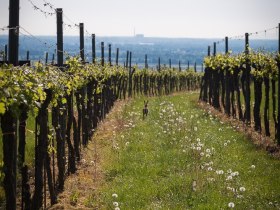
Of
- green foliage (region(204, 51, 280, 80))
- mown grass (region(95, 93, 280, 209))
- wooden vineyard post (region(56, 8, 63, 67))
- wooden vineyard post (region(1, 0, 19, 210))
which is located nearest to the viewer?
wooden vineyard post (region(1, 0, 19, 210))

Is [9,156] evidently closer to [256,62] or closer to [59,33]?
[59,33]

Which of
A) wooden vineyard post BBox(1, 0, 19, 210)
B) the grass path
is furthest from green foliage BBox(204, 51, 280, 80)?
wooden vineyard post BBox(1, 0, 19, 210)

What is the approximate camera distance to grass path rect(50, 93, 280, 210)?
9.64m

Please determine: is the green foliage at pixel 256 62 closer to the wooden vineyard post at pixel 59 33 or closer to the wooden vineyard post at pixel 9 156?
the wooden vineyard post at pixel 59 33

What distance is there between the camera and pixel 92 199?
9.95m

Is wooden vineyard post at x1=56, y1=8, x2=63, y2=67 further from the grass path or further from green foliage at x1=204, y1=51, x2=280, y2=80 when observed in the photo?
green foliage at x1=204, y1=51, x2=280, y2=80

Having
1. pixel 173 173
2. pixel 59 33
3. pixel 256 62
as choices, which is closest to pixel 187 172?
pixel 173 173

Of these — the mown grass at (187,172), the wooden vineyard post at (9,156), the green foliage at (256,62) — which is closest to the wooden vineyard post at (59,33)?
the mown grass at (187,172)

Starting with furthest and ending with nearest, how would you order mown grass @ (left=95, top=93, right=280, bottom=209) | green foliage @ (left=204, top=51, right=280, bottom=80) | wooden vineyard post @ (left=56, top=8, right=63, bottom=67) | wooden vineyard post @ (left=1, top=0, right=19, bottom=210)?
1. green foliage @ (left=204, top=51, right=280, bottom=80)
2. wooden vineyard post @ (left=56, top=8, right=63, bottom=67)
3. mown grass @ (left=95, top=93, right=280, bottom=209)
4. wooden vineyard post @ (left=1, top=0, right=19, bottom=210)

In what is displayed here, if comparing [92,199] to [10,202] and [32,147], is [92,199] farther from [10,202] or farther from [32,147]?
[32,147]

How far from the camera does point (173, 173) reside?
12.0 m

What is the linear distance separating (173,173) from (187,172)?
1.48 ft

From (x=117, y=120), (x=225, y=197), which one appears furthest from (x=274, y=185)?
(x=117, y=120)

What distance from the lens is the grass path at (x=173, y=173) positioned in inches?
380
